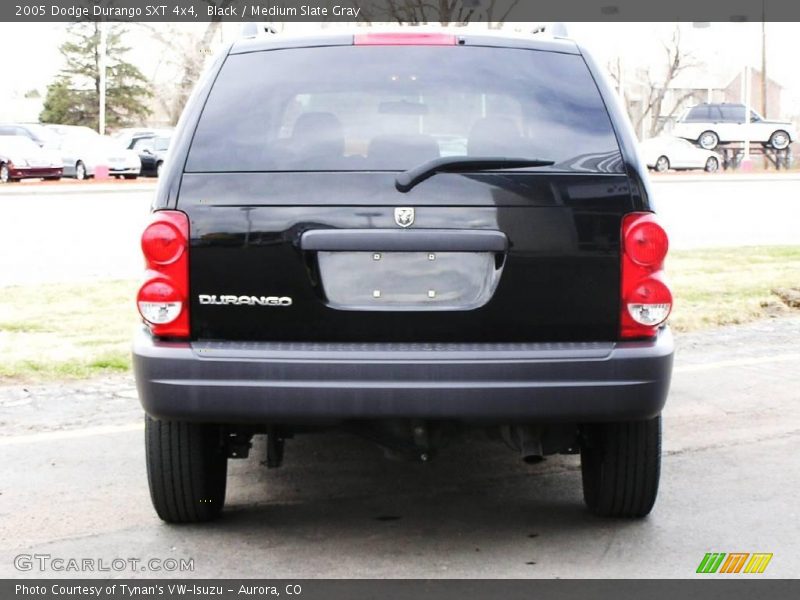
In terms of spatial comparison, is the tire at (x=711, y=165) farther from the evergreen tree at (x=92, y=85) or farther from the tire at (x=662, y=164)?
the evergreen tree at (x=92, y=85)

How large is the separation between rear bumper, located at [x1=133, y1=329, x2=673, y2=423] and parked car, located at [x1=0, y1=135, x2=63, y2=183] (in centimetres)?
3439

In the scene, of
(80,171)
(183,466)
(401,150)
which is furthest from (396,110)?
(80,171)

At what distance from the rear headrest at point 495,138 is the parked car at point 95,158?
1401 inches

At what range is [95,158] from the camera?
3866cm

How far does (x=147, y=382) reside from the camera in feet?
13.5

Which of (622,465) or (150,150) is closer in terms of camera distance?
(622,465)

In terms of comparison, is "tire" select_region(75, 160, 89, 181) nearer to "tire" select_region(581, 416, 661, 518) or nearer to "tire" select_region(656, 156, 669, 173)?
"tire" select_region(656, 156, 669, 173)

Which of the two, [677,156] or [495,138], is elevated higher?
[495,138]

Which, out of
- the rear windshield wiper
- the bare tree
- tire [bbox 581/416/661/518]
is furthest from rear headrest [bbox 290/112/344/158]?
the bare tree

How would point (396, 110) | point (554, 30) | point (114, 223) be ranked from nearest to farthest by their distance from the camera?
point (396, 110), point (554, 30), point (114, 223)

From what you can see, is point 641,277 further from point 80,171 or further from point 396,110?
point 80,171

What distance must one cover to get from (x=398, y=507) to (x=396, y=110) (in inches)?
66.1

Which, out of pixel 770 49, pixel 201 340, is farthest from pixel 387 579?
pixel 770 49

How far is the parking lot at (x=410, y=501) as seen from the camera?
14.1 ft
